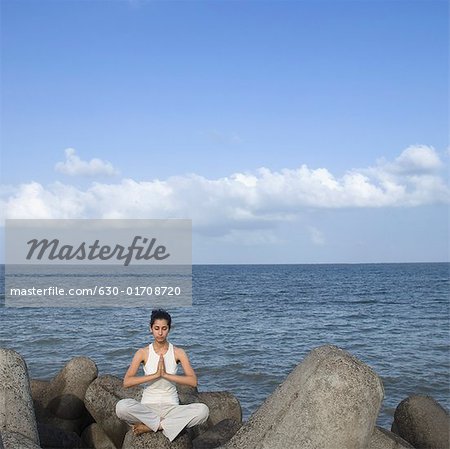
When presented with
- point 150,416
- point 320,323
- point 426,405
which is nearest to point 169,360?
point 150,416

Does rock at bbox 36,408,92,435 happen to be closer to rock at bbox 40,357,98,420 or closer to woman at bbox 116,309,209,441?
rock at bbox 40,357,98,420

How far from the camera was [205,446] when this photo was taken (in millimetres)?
7250

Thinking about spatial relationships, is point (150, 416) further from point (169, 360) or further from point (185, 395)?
point (185, 395)

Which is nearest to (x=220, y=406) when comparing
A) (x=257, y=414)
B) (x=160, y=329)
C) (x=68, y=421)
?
(x=68, y=421)

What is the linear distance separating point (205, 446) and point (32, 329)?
885 inches

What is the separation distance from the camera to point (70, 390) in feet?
32.1

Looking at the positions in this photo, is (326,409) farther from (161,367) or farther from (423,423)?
(423,423)

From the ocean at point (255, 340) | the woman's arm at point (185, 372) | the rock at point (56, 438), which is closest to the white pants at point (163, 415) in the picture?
the woman's arm at point (185, 372)

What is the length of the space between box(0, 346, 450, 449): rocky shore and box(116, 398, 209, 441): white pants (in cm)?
15

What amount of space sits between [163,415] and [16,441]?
149 centimetres

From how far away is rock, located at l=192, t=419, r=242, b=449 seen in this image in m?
7.27

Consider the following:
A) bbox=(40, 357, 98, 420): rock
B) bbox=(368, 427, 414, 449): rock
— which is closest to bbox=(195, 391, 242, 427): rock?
bbox=(40, 357, 98, 420): rock

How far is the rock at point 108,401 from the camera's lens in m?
8.20

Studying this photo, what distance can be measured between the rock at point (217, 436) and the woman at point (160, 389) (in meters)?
0.89
